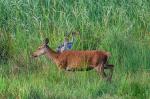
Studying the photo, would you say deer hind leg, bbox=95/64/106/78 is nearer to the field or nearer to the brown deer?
the brown deer

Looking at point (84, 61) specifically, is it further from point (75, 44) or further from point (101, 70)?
point (75, 44)

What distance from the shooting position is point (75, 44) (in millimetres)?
9695

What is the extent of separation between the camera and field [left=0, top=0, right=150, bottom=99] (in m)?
7.46

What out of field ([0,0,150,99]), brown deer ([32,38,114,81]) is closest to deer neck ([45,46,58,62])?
brown deer ([32,38,114,81])

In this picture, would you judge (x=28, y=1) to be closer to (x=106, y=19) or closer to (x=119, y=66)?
(x=106, y=19)

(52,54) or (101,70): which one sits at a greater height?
(52,54)

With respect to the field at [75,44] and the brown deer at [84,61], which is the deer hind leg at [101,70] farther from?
the field at [75,44]

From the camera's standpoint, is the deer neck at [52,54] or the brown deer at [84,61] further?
the deer neck at [52,54]

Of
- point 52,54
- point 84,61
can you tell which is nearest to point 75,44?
point 52,54

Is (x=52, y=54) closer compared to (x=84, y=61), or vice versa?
(x=84, y=61)

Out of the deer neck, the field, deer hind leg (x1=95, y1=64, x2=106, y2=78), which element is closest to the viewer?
the field

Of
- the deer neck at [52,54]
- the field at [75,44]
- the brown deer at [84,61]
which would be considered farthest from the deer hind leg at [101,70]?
the deer neck at [52,54]

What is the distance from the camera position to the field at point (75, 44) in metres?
7.46

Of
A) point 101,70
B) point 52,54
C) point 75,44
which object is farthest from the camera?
point 75,44
